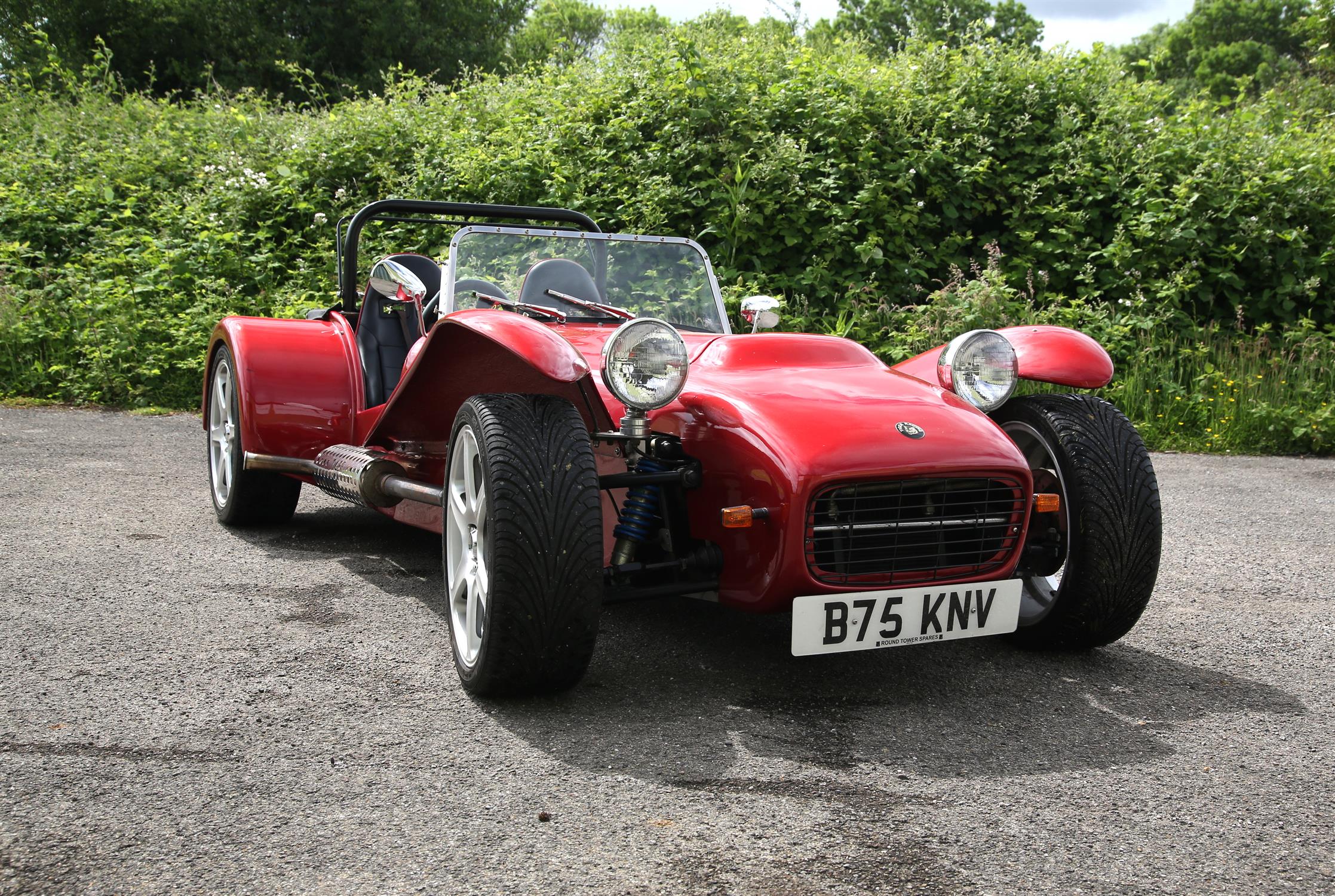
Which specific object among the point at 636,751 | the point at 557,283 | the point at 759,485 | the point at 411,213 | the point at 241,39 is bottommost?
the point at 636,751

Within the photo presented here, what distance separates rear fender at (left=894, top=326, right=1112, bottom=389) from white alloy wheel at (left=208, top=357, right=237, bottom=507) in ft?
11.3

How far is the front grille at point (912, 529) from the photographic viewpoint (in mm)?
3064

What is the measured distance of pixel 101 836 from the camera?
90.1 inches

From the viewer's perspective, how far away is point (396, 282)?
4578 mm

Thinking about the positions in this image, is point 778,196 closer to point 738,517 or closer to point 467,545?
point 467,545

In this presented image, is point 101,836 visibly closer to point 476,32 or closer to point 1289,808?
point 1289,808

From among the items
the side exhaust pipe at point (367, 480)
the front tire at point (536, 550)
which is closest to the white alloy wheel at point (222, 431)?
the side exhaust pipe at point (367, 480)

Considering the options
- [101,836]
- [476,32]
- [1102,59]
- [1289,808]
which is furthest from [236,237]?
[476,32]

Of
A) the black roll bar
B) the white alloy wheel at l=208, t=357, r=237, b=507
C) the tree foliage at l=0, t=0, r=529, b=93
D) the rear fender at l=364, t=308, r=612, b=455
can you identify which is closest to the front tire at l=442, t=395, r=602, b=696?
the rear fender at l=364, t=308, r=612, b=455

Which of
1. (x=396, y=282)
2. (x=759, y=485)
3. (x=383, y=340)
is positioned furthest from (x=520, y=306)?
(x=759, y=485)

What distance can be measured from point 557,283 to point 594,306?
220 millimetres

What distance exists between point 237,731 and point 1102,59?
453 inches

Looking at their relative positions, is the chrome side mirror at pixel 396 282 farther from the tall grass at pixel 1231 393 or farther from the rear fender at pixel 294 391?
the tall grass at pixel 1231 393

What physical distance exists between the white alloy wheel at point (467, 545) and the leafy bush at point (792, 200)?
6.34 m
